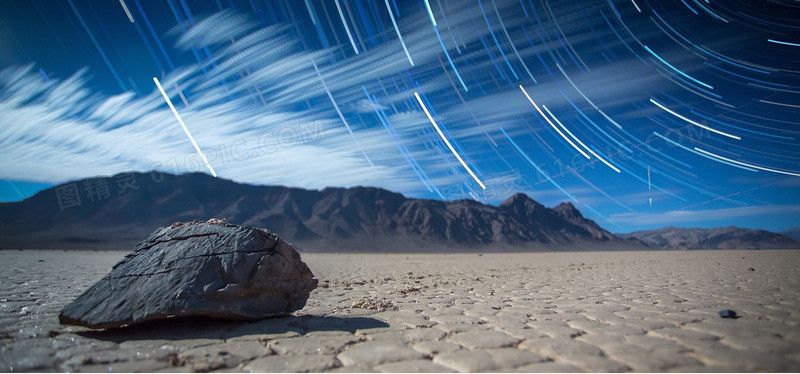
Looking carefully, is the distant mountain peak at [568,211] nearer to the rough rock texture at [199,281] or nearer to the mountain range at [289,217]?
the mountain range at [289,217]

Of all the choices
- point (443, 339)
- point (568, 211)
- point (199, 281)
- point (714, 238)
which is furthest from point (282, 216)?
point (714, 238)

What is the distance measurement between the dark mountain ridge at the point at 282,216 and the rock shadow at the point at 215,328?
2351 inches

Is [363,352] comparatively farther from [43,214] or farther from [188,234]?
[43,214]

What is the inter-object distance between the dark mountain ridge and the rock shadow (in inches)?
2351

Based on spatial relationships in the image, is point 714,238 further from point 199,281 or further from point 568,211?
point 199,281

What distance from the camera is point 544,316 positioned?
4254 millimetres

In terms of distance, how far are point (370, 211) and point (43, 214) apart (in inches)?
2780

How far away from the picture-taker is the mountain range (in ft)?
226

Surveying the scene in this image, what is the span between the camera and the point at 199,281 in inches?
145

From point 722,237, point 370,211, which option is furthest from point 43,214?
point 722,237

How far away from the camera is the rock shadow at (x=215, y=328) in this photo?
11.2ft

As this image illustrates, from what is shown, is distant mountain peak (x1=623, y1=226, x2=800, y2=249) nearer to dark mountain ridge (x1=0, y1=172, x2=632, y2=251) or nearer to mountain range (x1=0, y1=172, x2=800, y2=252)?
dark mountain ridge (x1=0, y1=172, x2=632, y2=251)

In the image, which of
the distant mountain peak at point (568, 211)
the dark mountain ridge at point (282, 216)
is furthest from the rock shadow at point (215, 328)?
the distant mountain peak at point (568, 211)

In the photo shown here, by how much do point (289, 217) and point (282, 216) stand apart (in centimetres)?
163
